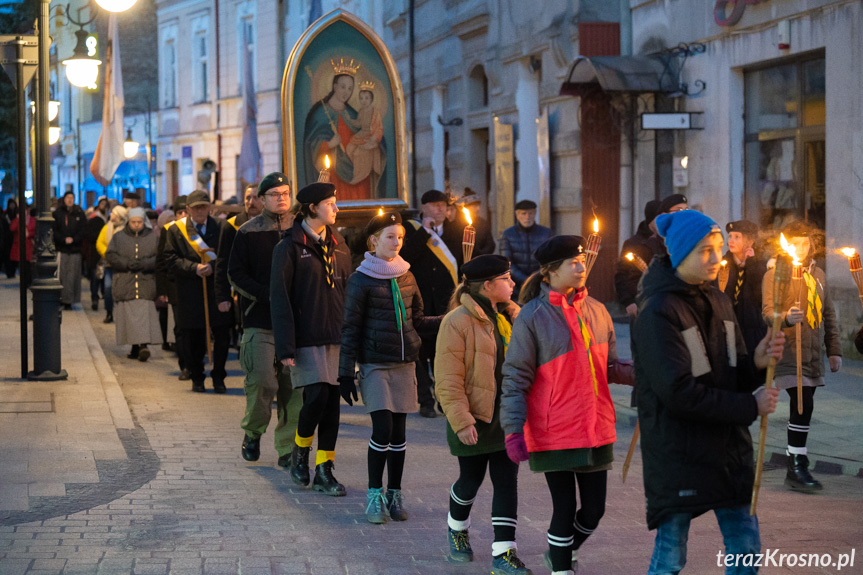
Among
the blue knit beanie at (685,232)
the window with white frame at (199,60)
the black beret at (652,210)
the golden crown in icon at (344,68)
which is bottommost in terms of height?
the blue knit beanie at (685,232)

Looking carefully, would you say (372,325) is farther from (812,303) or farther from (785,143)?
(785,143)

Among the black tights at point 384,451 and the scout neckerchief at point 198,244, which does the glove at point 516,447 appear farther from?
the scout neckerchief at point 198,244

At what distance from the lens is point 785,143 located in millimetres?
15031

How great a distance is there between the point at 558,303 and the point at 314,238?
2720 millimetres

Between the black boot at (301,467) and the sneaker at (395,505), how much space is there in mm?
950

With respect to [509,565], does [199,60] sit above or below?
above

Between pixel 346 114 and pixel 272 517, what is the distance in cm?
723

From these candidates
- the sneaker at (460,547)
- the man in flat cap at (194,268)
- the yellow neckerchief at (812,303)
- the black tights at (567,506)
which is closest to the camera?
the black tights at (567,506)

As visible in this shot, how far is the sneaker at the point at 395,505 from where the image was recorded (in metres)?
6.93

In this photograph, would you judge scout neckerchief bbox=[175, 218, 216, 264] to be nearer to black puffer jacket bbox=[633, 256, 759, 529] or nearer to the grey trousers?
black puffer jacket bbox=[633, 256, 759, 529]

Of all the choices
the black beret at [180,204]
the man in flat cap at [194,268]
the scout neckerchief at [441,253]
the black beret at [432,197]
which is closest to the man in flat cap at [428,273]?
the scout neckerchief at [441,253]

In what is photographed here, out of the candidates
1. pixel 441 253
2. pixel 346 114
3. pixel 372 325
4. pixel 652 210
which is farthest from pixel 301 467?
pixel 346 114

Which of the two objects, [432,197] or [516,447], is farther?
[432,197]
